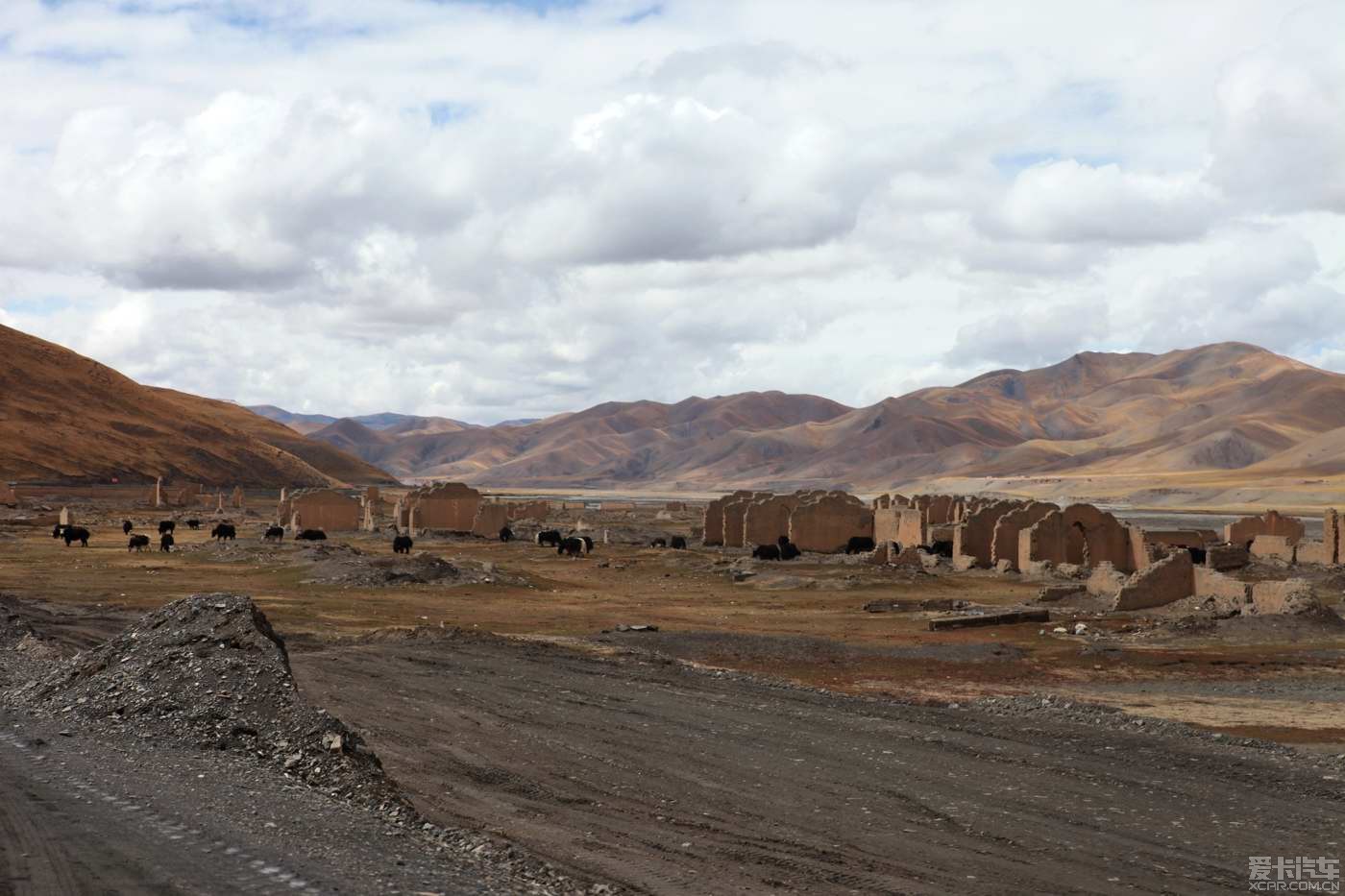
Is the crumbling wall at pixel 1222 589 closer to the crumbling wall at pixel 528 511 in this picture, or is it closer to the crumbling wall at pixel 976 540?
the crumbling wall at pixel 976 540

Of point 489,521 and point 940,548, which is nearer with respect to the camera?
point 940,548

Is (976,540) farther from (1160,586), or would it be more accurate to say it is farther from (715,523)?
(715,523)

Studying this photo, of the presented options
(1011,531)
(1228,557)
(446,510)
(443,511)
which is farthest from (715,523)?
(1228,557)

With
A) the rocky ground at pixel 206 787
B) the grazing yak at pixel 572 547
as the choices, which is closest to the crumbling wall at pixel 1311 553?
the grazing yak at pixel 572 547

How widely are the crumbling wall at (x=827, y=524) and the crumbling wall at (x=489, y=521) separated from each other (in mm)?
18125

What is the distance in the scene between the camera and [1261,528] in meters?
58.7

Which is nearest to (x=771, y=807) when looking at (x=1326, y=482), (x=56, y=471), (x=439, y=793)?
(x=439, y=793)

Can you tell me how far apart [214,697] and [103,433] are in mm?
125112

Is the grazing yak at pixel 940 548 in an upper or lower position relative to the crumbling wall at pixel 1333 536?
lower

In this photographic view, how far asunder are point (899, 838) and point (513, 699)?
7921mm

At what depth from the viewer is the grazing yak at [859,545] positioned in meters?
59.1

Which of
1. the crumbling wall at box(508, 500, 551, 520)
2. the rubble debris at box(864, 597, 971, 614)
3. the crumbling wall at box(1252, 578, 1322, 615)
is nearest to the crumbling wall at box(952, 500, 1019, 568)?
the rubble debris at box(864, 597, 971, 614)

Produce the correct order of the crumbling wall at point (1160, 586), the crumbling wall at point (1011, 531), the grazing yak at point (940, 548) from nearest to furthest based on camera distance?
the crumbling wall at point (1160, 586) → the crumbling wall at point (1011, 531) → the grazing yak at point (940, 548)

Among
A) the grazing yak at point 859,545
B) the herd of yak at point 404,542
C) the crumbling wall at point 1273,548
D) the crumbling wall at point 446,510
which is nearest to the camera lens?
the crumbling wall at point 1273,548
